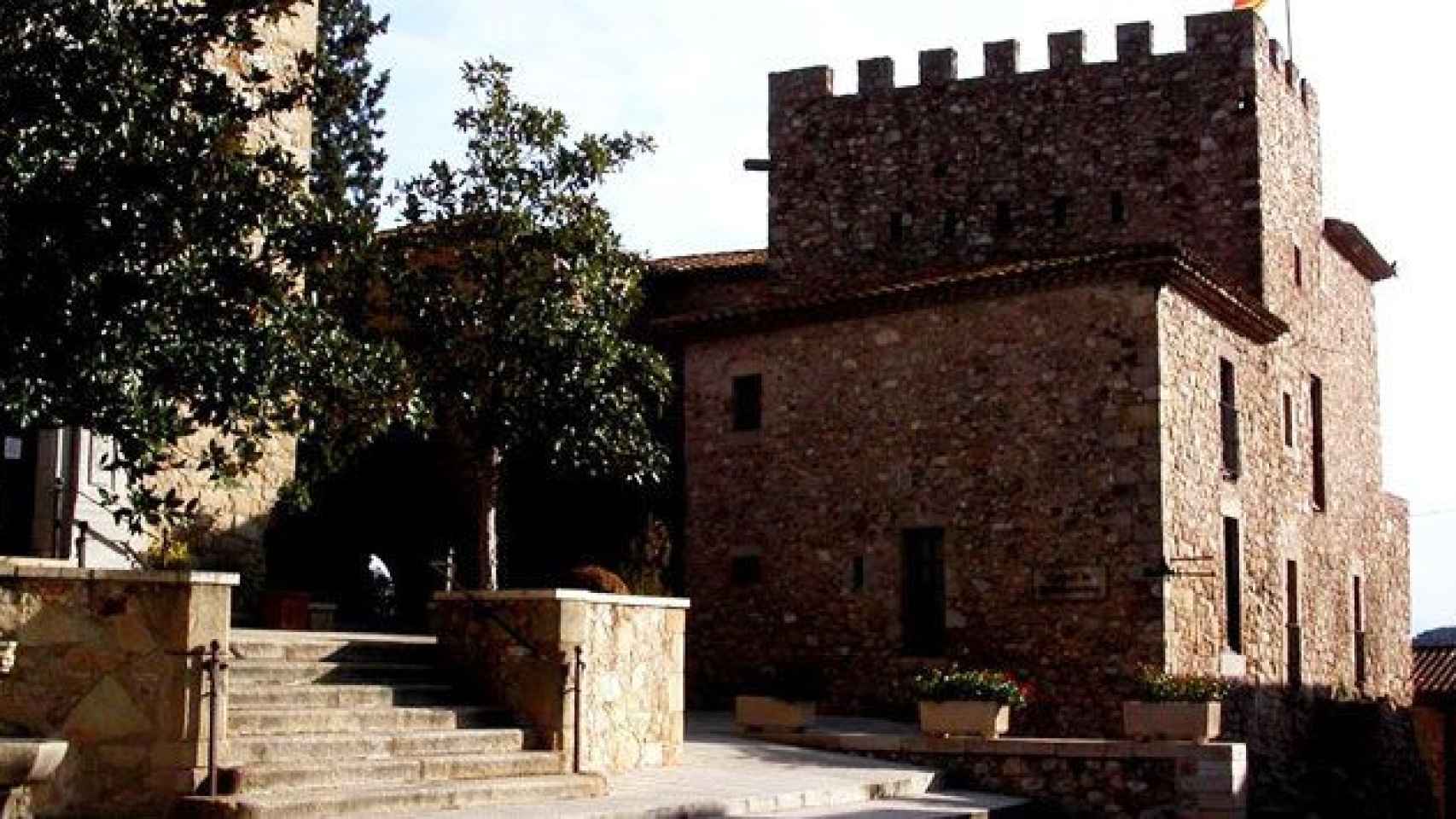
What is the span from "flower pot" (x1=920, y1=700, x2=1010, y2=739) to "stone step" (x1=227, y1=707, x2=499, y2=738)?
16.3ft

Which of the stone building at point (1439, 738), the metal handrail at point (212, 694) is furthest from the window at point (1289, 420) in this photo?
the metal handrail at point (212, 694)

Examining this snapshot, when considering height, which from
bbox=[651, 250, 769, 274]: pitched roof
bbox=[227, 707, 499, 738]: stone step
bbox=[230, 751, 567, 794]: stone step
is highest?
bbox=[651, 250, 769, 274]: pitched roof

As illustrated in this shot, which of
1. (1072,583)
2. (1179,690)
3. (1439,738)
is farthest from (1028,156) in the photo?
(1439,738)

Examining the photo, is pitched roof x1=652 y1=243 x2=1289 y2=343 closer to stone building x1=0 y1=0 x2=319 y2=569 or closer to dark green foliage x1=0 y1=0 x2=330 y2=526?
stone building x1=0 y1=0 x2=319 y2=569

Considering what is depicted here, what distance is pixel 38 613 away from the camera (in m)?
10.5

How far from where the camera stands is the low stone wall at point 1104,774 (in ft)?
51.6

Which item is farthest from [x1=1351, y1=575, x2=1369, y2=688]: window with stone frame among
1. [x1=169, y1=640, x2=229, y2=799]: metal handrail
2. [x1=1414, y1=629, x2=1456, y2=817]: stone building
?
[x1=169, y1=640, x2=229, y2=799]: metal handrail

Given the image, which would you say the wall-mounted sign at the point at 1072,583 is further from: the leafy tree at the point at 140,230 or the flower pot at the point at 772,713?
the leafy tree at the point at 140,230

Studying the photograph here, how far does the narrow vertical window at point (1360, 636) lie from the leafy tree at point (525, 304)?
1351 cm

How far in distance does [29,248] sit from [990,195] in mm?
17066

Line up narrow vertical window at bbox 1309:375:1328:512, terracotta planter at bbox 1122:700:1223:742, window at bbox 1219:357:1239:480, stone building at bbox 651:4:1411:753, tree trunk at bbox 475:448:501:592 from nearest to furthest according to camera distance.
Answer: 1. terracotta planter at bbox 1122:700:1223:742
2. tree trunk at bbox 475:448:501:592
3. stone building at bbox 651:4:1411:753
4. window at bbox 1219:357:1239:480
5. narrow vertical window at bbox 1309:375:1328:512

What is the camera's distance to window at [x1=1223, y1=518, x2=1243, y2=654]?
70.2 ft

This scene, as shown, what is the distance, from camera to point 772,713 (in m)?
18.1

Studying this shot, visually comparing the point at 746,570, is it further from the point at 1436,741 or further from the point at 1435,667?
the point at 1435,667
